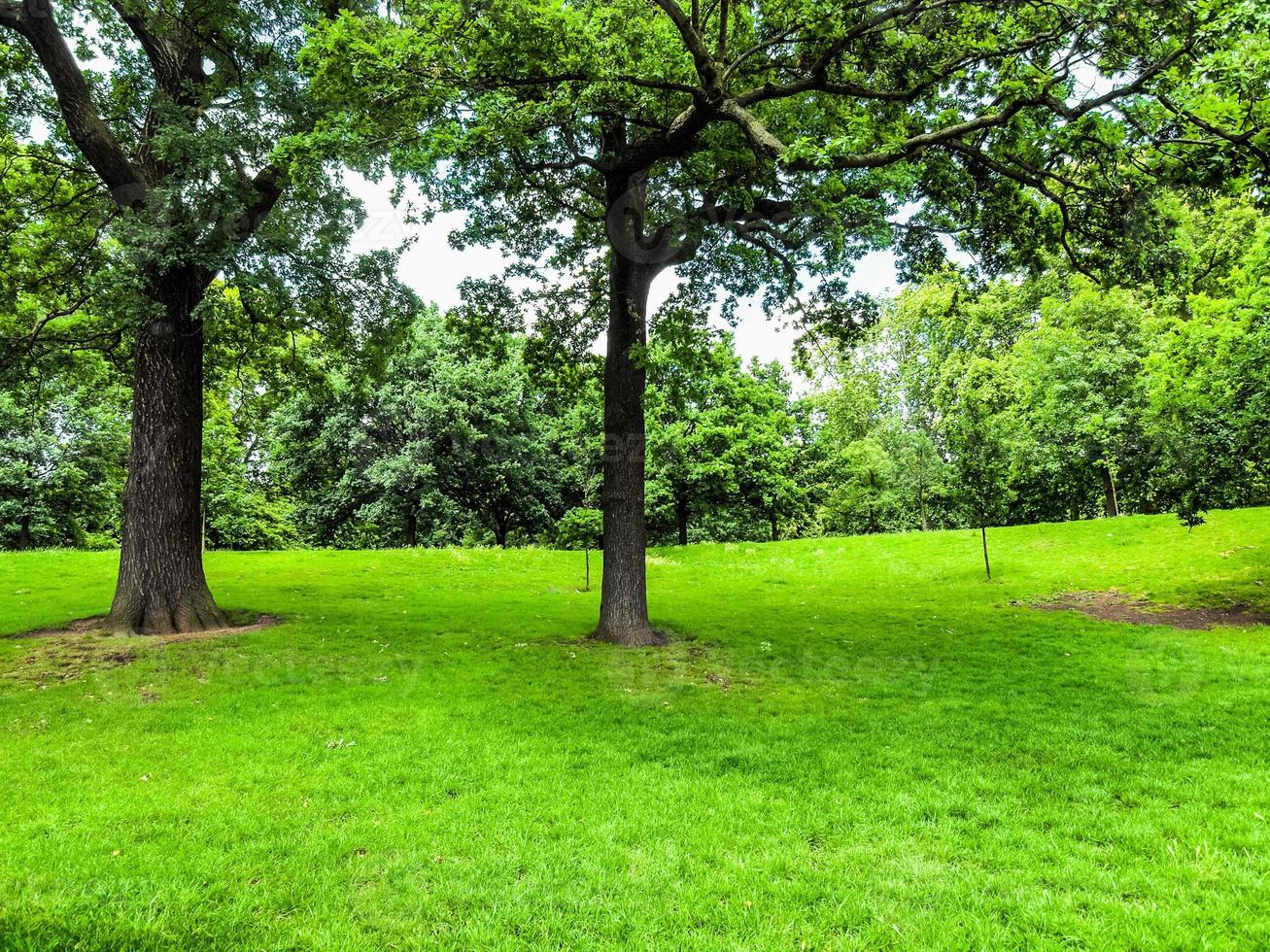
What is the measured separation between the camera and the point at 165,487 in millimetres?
10312

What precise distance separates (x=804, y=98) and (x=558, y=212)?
15.7 feet

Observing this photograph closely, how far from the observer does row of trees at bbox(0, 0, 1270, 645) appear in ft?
22.0

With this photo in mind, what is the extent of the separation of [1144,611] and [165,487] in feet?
63.5

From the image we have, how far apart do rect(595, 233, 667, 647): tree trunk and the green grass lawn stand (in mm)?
905

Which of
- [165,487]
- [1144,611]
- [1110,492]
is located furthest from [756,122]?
[1110,492]

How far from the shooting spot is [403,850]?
418 centimetres

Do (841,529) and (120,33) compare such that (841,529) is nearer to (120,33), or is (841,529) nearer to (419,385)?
(419,385)

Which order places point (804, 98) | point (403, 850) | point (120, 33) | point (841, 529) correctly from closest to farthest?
point (403, 850) → point (804, 98) → point (120, 33) → point (841, 529)

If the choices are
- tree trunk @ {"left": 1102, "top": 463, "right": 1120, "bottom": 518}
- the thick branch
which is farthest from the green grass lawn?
tree trunk @ {"left": 1102, "top": 463, "right": 1120, "bottom": 518}

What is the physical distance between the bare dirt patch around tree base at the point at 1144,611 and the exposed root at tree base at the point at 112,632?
16.7 meters

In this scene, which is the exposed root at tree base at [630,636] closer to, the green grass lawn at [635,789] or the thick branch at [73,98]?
the green grass lawn at [635,789]

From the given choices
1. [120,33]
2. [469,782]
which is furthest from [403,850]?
[120,33]

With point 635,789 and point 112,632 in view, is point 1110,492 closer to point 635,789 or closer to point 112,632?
point 635,789

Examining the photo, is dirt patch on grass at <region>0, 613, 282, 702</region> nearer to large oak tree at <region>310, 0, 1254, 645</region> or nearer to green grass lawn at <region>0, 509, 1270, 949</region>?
green grass lawn at <region>0, 509, 1270, 949</region>
